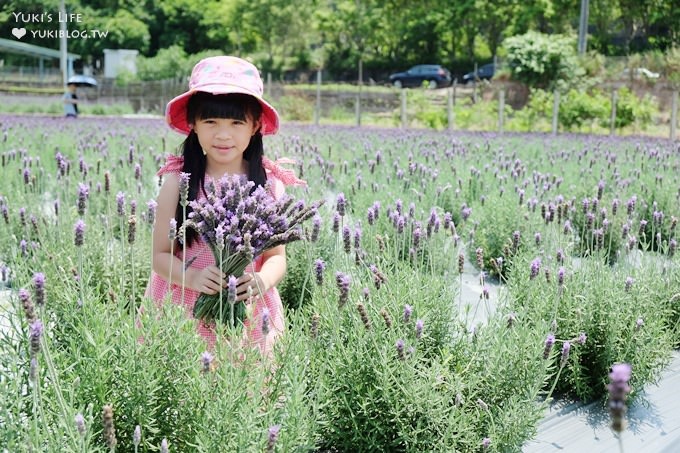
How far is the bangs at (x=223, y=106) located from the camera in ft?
8.18

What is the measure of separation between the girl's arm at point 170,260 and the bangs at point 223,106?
0.25 meters

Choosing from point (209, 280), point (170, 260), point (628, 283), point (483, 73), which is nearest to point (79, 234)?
point (209, 280)

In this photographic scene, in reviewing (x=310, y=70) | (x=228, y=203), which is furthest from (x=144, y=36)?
(x=228, y=203)

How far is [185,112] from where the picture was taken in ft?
9.00

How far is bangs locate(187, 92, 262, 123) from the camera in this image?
249cm

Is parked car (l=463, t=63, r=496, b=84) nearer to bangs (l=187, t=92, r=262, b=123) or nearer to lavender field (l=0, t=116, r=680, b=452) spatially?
lavender field (l=0, t=116, r=680, b=452)

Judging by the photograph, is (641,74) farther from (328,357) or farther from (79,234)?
(79,234)

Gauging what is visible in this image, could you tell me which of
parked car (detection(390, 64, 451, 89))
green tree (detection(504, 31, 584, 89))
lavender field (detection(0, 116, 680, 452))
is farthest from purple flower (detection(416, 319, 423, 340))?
parked car (detection(390, 64, 451, 89))

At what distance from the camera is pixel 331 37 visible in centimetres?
4125

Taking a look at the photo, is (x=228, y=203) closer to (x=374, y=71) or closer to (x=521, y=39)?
(x=521, y=39)

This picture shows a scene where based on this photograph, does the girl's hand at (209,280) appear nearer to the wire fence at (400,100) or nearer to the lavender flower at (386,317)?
the lavender flower at (386,317)

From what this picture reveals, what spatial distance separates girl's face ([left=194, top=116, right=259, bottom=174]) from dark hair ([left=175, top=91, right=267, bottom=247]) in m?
0.02

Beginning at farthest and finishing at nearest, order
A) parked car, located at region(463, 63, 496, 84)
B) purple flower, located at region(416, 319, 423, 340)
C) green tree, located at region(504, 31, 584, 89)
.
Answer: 1. parked car, located at region(463, 63, 496, 84)
2. green tree, located at region(504, 31, 584, 89)
3. purple flower, located at region(416, 319, 423, 340)

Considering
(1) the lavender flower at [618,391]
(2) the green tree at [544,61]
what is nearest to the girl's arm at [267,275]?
(1) the lavender flower at [618,391]
